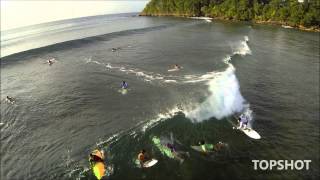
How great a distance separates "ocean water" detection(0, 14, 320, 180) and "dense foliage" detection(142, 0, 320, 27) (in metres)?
48.1

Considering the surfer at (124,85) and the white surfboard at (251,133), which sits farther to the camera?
the surfer at (124,85)

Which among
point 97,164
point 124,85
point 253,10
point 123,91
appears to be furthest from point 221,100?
point 253,10

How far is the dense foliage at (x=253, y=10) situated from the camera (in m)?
118

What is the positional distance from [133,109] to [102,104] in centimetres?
581

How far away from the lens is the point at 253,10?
15038 cm

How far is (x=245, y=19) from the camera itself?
150 metres

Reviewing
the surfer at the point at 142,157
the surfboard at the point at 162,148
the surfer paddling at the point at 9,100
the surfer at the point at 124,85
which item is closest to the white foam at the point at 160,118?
the surfboard at the point at 162,148

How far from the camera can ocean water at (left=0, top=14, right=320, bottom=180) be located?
29062mm

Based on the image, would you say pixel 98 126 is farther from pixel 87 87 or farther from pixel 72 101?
pixel 87 87

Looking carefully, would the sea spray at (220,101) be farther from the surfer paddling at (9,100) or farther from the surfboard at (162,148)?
the surfer paddling at (9,100)

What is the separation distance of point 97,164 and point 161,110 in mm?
14517

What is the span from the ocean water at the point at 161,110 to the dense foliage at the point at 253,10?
1895 inches

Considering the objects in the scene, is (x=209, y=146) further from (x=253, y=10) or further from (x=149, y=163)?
(x=253, y=10)

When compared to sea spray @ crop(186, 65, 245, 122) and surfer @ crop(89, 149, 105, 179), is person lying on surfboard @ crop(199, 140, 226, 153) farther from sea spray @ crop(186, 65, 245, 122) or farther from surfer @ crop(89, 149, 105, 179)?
surfer @ crop(89, 149, 105, 179)
